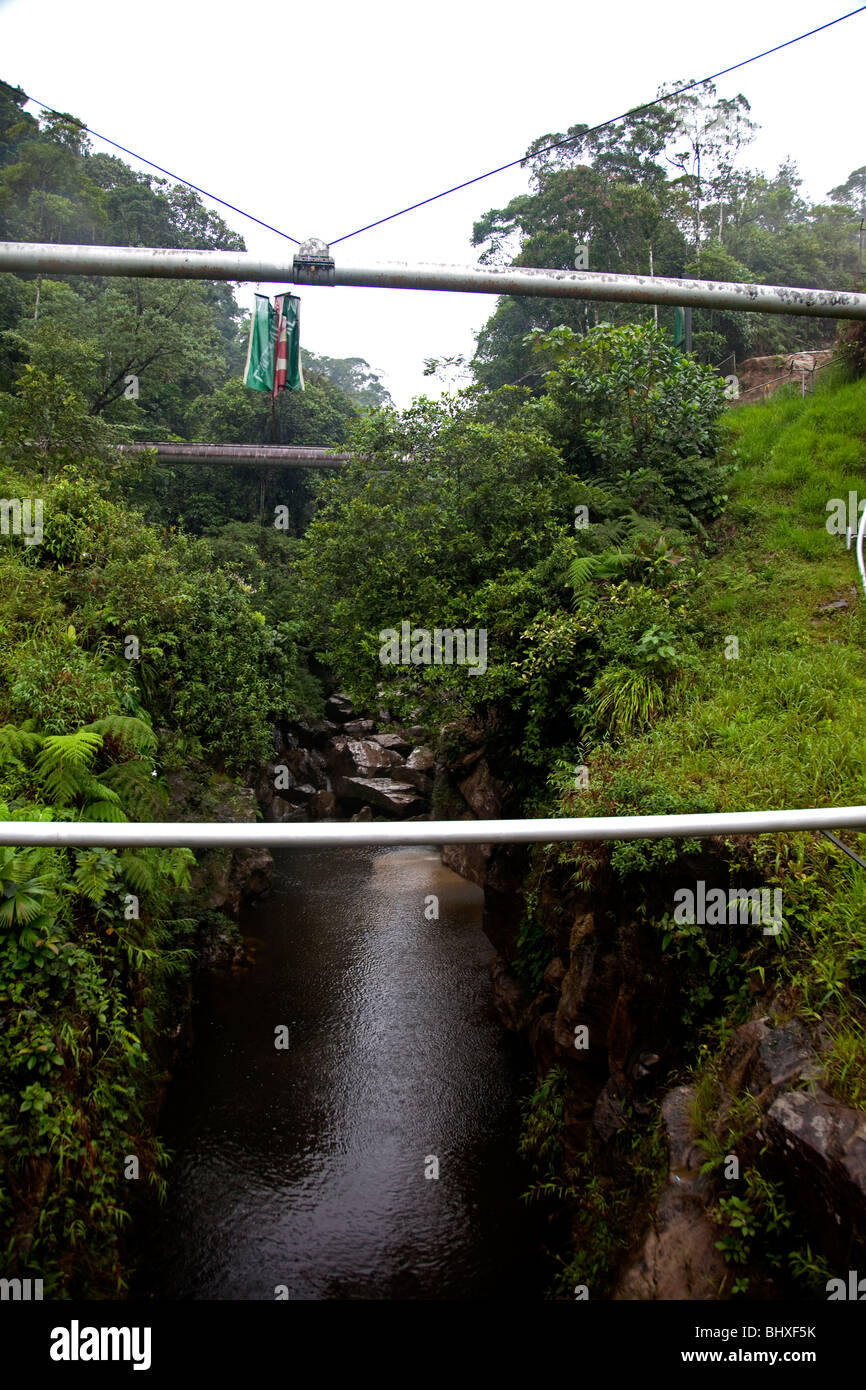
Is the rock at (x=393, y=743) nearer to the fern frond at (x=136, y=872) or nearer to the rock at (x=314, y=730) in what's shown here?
the rock at (x=314, y=730)

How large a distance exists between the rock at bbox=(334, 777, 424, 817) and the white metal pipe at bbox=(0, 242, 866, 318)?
1633 cm

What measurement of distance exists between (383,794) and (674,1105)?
A: 48.2 ft

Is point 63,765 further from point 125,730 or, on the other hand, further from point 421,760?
point 421,760

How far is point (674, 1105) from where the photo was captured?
4680 mm

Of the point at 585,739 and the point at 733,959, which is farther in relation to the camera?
the point at 585,739

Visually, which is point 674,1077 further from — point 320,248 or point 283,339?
point 283,339

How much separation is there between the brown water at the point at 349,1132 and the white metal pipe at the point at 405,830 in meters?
6.44

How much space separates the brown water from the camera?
669cm

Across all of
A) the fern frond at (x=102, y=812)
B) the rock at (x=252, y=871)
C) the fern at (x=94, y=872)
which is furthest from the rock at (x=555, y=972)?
the rock at (x=252, y=871)

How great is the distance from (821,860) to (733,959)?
84cm

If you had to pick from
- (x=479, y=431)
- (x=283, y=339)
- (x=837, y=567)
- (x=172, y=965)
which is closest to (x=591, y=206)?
(x=479, y=431)

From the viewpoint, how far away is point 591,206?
83.3ft

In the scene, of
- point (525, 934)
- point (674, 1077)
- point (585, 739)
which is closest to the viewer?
point (674, 1077)

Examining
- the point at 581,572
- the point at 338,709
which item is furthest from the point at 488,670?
the point at 338,709
